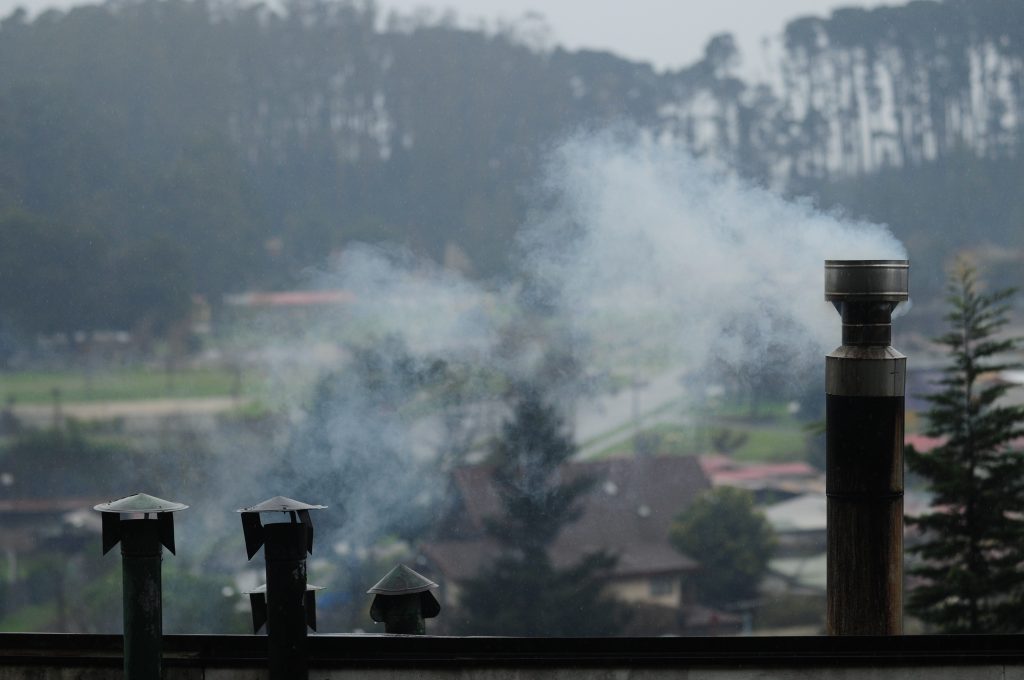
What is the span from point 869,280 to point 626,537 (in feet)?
108

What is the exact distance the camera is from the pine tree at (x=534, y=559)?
108 feet

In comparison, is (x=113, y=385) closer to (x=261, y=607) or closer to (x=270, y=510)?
(x=261, y=607)

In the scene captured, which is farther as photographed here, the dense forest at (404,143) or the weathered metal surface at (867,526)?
the dense forest at (404,143)

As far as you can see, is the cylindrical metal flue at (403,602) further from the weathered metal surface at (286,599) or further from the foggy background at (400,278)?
the foggy background at (400,278)

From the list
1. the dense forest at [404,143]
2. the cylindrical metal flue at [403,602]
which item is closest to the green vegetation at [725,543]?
the dense forest at [404,143]

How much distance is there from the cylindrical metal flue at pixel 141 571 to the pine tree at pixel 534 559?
2758cm

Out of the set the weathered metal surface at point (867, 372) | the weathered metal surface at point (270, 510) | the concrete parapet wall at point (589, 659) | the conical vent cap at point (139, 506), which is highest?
the weathered metal surface at point (867, 372)

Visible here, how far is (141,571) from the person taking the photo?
4.20 metres

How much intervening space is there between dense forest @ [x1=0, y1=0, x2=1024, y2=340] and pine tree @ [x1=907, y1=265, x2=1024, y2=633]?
24.6m

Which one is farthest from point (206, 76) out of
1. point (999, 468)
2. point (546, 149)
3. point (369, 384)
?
point (999, 468)

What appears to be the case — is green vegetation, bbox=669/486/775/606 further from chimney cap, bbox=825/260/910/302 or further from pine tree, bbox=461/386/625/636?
chimney cap, bbox=825/260/910/302

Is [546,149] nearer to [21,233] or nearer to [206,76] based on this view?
[206,76]

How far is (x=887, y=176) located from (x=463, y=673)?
4639 centimetres

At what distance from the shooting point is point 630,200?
24312 millimetres
